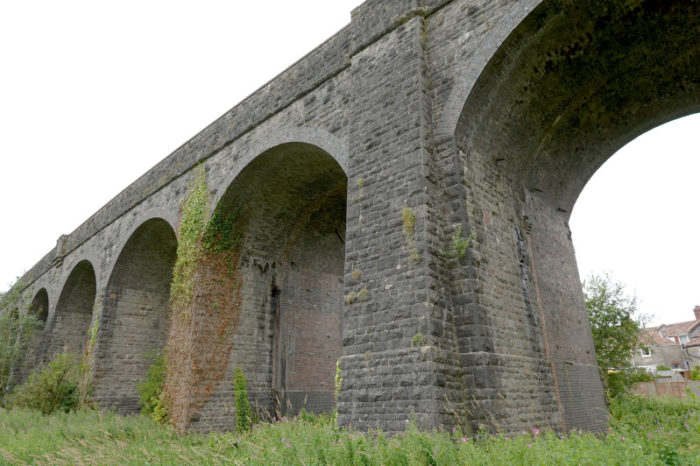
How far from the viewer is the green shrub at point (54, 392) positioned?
15438 mm

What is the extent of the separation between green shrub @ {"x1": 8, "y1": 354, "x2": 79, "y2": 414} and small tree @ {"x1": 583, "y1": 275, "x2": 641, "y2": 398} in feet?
57.2

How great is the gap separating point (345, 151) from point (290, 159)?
2.62 m

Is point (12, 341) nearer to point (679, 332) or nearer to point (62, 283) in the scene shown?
point (62, 283)

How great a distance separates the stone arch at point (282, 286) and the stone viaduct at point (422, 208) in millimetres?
56

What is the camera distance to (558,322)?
31.1ft

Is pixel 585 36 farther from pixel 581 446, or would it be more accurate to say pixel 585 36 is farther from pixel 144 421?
pixel 144 421

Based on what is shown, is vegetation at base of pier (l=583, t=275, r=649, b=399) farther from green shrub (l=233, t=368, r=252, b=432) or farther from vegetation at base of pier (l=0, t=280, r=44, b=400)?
vegetation at base of pier (l=0, t=280, r=44, b=400)

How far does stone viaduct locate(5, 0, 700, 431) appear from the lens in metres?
7.21

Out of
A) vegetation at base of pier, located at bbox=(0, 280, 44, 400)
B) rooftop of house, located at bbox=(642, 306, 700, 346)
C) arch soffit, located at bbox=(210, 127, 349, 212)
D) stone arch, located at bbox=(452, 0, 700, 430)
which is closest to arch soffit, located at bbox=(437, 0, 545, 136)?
stone arch, located at bbox=(452, 0, 700, 430)

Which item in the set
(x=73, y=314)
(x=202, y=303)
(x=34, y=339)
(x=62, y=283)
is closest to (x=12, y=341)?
(x=34, y=339)

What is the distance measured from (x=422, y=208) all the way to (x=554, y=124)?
3.71 m

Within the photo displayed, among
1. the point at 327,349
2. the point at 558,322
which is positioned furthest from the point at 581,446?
the point at 327,349

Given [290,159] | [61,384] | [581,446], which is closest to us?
[581,446]

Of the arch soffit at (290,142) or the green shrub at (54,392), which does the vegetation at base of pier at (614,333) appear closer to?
the arch soffit at (290,142)
